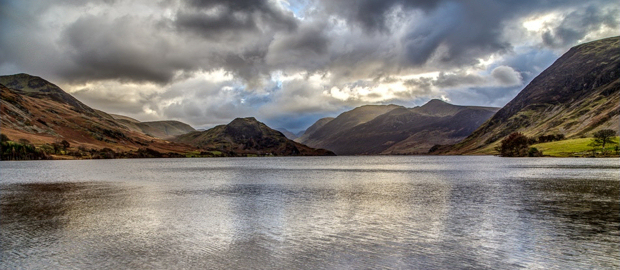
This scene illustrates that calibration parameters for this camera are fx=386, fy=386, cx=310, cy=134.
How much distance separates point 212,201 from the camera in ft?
193

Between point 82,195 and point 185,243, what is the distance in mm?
45046

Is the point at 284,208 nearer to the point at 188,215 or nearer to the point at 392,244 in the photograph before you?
the point at 188,215

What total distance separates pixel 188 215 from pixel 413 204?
2957 centimetres

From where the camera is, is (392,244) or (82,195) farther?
(82,195)

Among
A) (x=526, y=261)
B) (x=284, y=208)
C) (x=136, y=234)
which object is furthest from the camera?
(x=284, y=208)

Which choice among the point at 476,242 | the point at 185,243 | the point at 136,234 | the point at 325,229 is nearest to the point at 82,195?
the point at 136,234

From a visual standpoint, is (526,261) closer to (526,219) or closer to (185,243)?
(526,219)

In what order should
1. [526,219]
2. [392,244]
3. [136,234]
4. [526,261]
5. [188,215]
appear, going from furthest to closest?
1. [188,215]
2. [526,219]
3. [136,234]
4. [392,244]
5. [526,261]

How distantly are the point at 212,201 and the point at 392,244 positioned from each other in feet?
116

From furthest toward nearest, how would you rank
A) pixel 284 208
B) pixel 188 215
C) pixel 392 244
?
pixel 284 208
pixel 188 215
pixel 392 244

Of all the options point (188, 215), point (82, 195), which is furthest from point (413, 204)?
point (82, 195)

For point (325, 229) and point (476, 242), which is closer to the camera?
point (476, 242)

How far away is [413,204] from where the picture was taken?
53094 mm

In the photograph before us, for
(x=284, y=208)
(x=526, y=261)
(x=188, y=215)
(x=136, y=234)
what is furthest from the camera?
(x=284, y=208)
